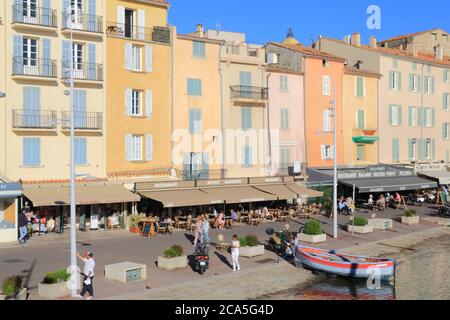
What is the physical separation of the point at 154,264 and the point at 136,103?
46.9 ft

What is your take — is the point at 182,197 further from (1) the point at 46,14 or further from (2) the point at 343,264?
(2) the point at 343,264

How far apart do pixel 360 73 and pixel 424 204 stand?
13233 mm

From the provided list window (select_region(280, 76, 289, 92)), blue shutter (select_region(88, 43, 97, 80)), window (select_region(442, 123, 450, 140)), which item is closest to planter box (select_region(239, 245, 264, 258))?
blue shutter (select_region(88, 43, 97, 80))

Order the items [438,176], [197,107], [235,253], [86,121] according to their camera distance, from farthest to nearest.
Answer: [438,176] → [197,107] → [86,121] → [235,253]

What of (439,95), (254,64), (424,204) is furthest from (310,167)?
(439,95)

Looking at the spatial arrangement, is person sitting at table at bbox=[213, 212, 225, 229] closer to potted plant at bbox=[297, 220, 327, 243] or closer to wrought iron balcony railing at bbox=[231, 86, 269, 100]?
potted plant at bbox=[297, 220, 327, 243]

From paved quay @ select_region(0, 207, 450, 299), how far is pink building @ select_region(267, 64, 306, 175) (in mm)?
9365

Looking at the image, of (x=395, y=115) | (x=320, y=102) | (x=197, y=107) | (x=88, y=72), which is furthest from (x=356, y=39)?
(x=88, y=72)

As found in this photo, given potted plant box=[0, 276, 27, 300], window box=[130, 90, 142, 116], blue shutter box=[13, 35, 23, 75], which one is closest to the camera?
potted plant box=[0, 276, 27, 300]

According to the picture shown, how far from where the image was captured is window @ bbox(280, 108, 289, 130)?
152 ft

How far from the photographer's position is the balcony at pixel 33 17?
3256 cm

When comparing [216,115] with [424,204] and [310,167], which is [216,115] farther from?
[424,204]

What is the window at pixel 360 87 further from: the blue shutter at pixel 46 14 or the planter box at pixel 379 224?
the blue shutter at pixel 46 14

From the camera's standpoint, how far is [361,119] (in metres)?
52.8
